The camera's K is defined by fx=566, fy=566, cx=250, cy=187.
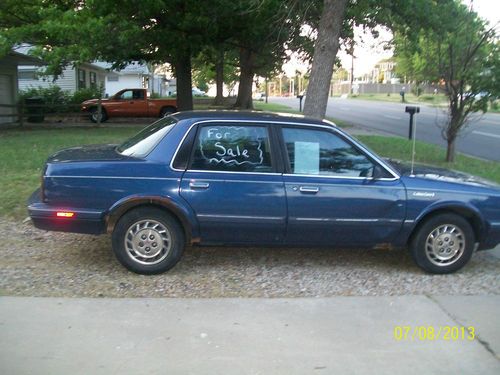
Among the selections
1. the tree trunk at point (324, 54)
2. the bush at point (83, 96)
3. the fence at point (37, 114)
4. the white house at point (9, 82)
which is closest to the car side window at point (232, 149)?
the tree trunk at point (324, 54)

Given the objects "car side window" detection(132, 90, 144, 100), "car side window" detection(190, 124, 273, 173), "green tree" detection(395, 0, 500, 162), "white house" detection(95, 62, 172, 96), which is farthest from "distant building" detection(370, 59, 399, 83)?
"car side window" detection(190, 124, 273, 173)

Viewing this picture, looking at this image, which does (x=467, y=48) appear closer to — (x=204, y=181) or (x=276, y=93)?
(x=204, y=181)

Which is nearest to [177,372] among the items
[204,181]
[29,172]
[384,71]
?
[204,181]

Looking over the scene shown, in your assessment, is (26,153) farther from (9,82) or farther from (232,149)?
(9,82)

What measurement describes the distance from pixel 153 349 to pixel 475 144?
1695 centimetres

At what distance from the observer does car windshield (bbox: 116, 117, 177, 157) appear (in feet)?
17.4

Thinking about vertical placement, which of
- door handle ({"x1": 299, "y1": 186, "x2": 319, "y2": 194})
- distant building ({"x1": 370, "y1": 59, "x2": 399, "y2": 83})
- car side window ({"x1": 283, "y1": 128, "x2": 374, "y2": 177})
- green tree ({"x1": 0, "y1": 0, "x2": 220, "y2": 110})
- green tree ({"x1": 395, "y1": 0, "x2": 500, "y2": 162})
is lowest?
door handle ({"x1": 299, "y1": 186, "x2": 319, "y2": 194})

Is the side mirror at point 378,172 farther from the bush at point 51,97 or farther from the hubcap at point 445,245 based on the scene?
the bush at point 51,97

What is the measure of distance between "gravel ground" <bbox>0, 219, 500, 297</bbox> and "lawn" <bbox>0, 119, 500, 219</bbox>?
1.63 metres

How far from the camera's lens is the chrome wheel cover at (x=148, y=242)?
16.9ft

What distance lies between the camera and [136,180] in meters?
5.07

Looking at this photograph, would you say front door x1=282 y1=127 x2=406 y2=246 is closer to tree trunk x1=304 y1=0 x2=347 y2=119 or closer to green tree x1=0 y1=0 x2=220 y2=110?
tree trunk x1=304 y1=0 x2=347 y2=119

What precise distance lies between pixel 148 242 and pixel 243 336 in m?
1.50

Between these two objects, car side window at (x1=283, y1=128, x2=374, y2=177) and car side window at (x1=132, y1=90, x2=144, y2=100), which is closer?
car side window at (x1=283, y1=128, x2=374, y2=177)
